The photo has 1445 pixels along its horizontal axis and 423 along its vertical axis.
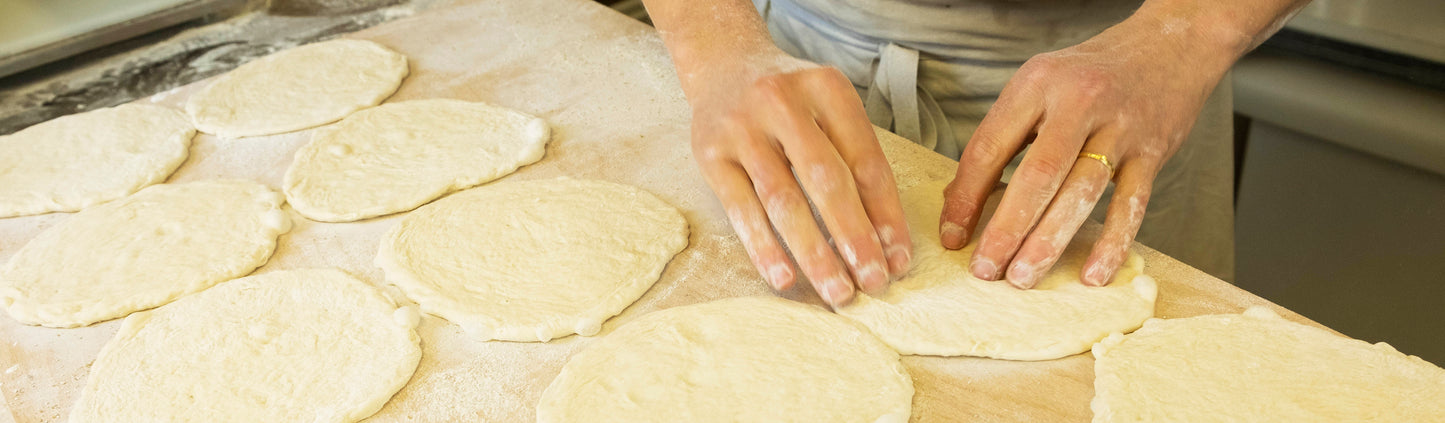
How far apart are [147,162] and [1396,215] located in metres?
2.93

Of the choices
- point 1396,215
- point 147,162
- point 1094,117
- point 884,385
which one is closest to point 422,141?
point 147,162

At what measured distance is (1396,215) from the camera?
2.35m

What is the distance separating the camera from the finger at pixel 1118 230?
1.25 metres

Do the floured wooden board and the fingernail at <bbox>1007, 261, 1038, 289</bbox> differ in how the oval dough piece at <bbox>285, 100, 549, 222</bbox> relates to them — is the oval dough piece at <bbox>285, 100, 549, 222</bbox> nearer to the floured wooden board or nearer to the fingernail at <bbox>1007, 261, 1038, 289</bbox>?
the floured wooden board

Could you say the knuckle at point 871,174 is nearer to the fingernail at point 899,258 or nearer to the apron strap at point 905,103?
the fingernail at point 899,258

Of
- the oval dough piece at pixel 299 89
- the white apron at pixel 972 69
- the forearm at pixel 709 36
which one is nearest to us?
the forearm at pixel 709 36

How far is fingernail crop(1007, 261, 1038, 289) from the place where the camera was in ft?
4.05

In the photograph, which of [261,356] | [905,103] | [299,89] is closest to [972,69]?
[905,103]

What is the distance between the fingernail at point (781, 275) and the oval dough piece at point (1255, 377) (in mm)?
412

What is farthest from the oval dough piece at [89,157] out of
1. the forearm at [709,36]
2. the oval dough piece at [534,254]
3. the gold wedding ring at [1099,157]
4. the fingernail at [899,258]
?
the gold wedding ring at [1099,157]

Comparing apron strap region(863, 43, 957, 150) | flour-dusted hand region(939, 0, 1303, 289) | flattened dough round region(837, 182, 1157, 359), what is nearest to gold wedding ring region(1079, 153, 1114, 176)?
flour-dusted hand region(939, 0, 1303, 289)

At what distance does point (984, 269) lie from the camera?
1258 millimetres

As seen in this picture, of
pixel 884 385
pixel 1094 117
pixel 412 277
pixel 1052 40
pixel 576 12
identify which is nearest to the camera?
pixel 884 385

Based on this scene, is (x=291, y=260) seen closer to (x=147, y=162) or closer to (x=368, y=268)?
(x=368, y=268)
